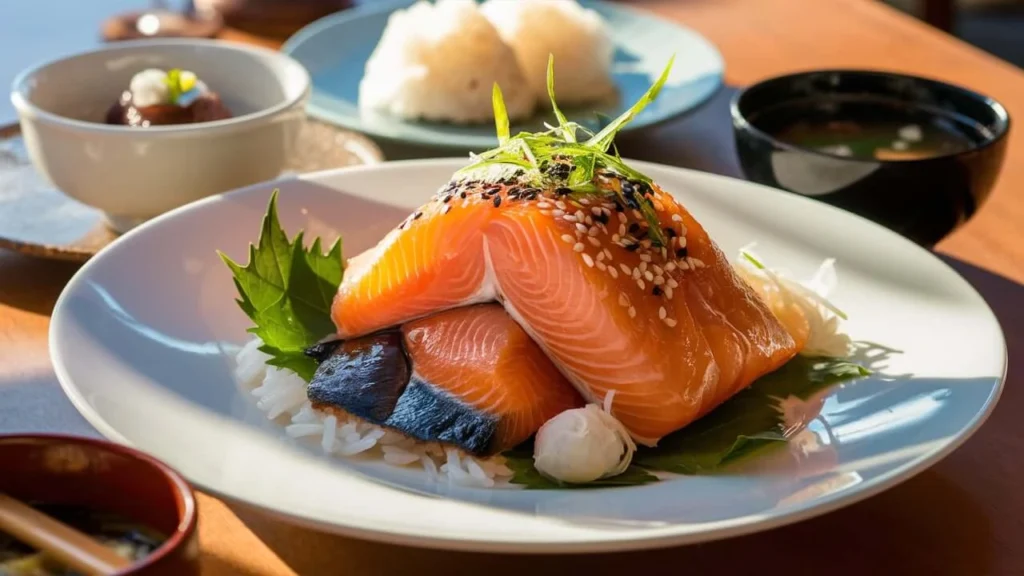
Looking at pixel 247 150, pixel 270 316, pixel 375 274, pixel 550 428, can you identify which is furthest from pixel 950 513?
pixel 247 150

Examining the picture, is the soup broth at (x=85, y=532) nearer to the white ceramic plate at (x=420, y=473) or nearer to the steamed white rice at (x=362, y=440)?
the white ceramic plate at (x=420, y=473)

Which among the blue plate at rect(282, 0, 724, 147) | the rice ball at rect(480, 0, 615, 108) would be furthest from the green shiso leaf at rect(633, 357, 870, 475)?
the rice ball at rect(480, 0, 615, 108)

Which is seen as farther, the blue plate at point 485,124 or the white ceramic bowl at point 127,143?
the blue plate at point 485,124

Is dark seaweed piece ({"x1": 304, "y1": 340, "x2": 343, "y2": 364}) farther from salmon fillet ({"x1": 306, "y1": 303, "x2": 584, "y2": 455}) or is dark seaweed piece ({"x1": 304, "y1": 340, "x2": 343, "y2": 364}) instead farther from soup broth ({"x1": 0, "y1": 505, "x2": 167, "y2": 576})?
soup broth ({"x1": 0, "y1": 505, "x2": 167, "y2": 576})

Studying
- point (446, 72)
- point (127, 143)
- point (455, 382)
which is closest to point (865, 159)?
point (455, 382)

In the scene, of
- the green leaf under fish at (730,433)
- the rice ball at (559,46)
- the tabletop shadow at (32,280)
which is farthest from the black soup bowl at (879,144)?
the tabletop shadow at (32,280)

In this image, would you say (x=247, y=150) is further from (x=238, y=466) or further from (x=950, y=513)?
(x=950, y=513)

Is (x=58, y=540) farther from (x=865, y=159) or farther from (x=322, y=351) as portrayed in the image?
(x=865, y=159)
